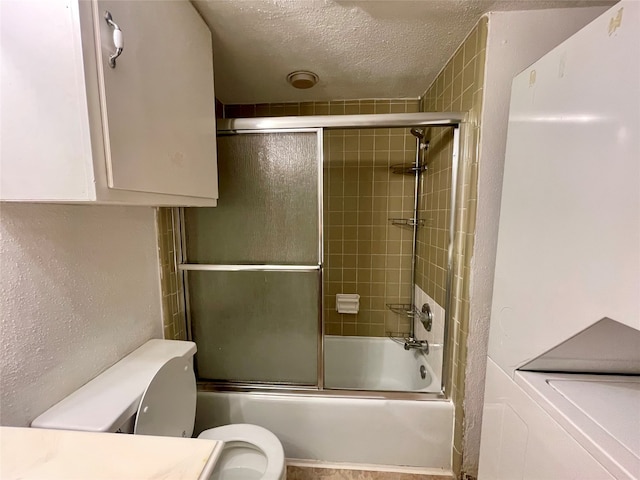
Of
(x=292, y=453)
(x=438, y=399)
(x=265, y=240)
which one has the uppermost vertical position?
(x=265, y=240)

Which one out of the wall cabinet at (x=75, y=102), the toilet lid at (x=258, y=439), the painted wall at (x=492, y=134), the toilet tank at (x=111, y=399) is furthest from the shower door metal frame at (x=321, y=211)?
the wall cabinet at (x=75, y=102)

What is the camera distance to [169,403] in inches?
41.3

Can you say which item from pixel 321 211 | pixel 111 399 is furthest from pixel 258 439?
Answer: pixel 321 211

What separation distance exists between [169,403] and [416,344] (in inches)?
62.2

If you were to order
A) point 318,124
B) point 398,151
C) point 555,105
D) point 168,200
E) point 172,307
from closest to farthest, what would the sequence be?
point 555,105 < point 168,200 < point 318,124 < point 172,307 < point 398,151

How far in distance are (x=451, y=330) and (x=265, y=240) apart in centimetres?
107

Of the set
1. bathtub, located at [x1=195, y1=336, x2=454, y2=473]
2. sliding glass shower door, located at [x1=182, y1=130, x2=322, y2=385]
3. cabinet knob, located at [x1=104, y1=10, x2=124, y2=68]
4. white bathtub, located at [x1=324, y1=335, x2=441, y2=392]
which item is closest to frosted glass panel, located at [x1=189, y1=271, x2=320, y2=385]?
→ sliding glass shower door, located at [x1=182, y1=130, x2=322, y2=385]

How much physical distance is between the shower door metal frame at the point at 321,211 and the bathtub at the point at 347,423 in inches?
1.1

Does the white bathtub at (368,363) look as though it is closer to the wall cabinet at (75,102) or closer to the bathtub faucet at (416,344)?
the bathtub faucet at (416,344)

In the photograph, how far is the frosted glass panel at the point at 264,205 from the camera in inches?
57.1

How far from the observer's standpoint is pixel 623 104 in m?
0.59

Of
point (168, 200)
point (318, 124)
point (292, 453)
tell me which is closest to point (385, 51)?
point (318, 124)

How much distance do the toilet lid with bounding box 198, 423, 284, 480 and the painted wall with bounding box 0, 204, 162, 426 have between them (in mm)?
542

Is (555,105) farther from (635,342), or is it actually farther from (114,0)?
(114,0)
